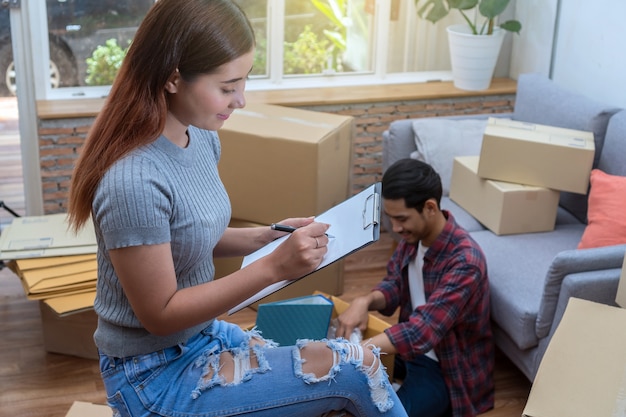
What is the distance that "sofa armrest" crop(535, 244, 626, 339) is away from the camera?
92.4 inches

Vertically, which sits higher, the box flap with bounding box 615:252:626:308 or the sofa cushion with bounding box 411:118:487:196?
the sofa cushion with bounding box 411:118:487:196

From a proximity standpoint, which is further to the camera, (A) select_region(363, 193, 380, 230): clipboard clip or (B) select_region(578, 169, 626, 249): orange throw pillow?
(B) select_region(578, 169, 626, 249): orange throw pillow

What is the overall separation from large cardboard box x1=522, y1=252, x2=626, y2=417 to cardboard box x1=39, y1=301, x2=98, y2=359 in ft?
5.44

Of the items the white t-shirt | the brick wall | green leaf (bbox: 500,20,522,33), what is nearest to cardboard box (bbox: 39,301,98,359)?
the brick wall

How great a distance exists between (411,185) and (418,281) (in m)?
0.35

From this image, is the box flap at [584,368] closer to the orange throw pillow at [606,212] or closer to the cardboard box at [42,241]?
the orange throw pillow at [606,212]

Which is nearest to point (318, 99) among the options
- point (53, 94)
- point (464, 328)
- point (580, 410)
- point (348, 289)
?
point (348, 289)

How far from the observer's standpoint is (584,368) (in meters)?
1.75

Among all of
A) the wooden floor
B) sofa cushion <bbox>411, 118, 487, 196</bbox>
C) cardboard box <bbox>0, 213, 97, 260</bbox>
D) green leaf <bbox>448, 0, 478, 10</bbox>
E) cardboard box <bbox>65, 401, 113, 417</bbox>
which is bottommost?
the wooden floor

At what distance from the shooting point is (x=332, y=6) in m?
4.03

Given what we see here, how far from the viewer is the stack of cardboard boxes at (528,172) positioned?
9.70ft

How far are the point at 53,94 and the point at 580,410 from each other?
113 inches

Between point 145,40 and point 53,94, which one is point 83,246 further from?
point 145,40

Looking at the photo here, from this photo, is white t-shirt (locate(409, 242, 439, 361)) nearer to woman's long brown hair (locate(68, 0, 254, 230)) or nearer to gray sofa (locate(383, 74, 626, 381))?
gray sofa (locate(383, 74, 626, 381))
